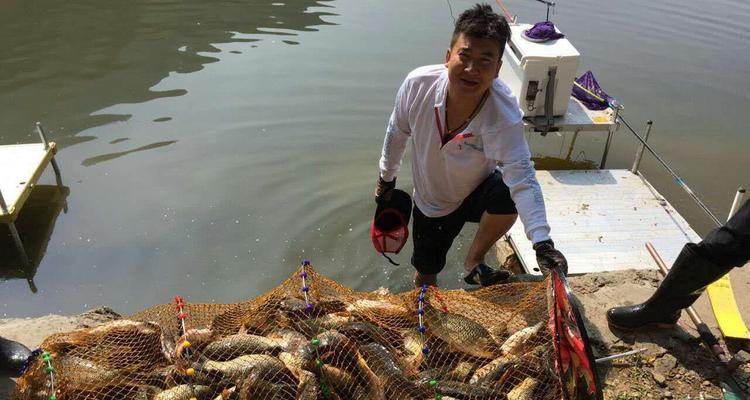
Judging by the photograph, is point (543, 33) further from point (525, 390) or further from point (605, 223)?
point (525, 390)

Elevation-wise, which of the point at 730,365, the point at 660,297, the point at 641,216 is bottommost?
the point at 641,216

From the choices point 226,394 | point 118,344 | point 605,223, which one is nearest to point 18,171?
point 118,344

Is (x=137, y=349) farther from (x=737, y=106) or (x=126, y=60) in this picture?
(x=737, y=106)

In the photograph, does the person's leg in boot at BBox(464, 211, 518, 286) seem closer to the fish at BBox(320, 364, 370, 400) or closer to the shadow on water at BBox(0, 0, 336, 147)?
the fish at BBox(320, 364, 370, 400)

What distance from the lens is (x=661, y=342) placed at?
311 centimetres

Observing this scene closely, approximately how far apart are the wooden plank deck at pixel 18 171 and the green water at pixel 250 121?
636mm

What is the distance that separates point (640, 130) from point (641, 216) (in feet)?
12.7

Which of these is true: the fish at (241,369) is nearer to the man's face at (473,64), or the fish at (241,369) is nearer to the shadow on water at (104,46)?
the man's face at (473,64)

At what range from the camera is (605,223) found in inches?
190

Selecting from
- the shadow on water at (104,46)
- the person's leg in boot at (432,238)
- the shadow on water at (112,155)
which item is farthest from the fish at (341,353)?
the shadow on water at (104,46)

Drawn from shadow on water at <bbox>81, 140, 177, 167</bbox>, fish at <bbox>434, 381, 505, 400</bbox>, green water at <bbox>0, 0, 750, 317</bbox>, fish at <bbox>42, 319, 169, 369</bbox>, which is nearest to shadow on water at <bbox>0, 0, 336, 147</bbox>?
green water at <bbox>0, 0, 750, 317</bbox>

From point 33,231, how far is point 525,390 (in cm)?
527

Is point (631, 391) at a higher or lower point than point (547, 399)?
lower

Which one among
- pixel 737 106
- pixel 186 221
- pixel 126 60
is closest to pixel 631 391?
pixel 186 221
